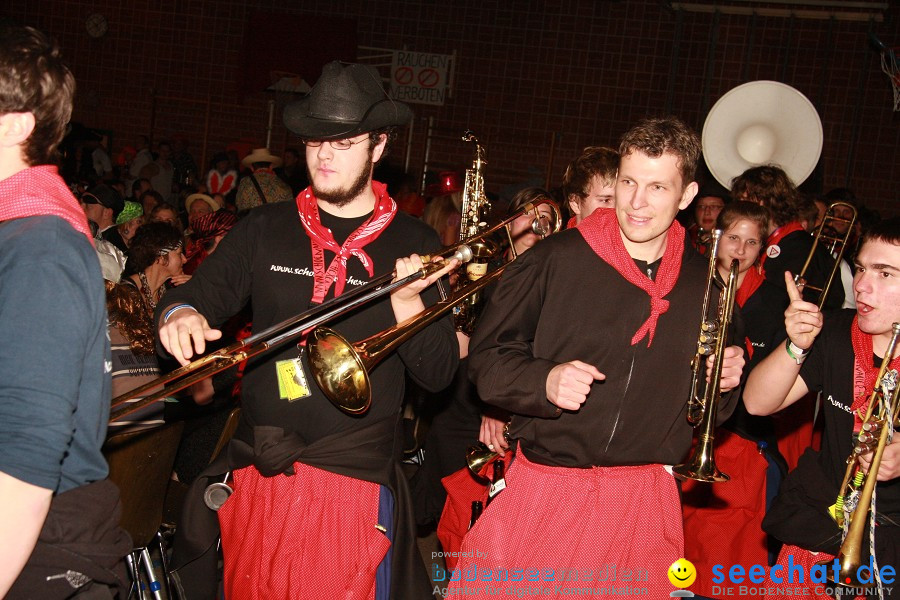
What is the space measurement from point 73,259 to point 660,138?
2.00 m

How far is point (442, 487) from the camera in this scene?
4941 mm

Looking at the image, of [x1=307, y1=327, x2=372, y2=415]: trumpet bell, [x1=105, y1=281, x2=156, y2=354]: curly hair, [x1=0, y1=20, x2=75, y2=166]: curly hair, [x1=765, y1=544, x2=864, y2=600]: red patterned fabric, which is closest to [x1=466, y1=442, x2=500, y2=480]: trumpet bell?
[x1=307, y1=327, x2=372, y2=415]: trumpet bell

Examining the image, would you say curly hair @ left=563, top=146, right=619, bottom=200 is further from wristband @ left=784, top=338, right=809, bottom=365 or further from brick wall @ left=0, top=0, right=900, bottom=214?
brick wall @ left=0, top=0, right=900, bottom=214

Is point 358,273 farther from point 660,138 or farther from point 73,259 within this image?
point 73,259

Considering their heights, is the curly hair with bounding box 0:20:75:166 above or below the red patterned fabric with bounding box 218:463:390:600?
above

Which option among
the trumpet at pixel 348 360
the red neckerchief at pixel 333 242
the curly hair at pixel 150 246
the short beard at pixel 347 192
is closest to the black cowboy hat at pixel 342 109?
Result: the short beard at pixel 347 192

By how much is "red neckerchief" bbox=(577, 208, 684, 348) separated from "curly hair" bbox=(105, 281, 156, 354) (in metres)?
2.18

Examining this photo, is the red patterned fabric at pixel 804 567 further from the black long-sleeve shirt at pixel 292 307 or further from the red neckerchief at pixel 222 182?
the red neckerchief at pixel 222 182

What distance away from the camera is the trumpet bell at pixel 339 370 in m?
2.86

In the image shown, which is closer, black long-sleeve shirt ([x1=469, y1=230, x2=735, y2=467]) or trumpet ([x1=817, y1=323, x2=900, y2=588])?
trumpet ([x1=817, y1=323, x2=900, y2=588])

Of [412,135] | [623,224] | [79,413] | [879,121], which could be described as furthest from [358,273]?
[879,121]

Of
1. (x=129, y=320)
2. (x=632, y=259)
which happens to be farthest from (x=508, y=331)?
(x=129, y=320)

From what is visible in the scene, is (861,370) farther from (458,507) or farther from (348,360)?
(458,507)

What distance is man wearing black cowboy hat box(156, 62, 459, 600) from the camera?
2.98 m
